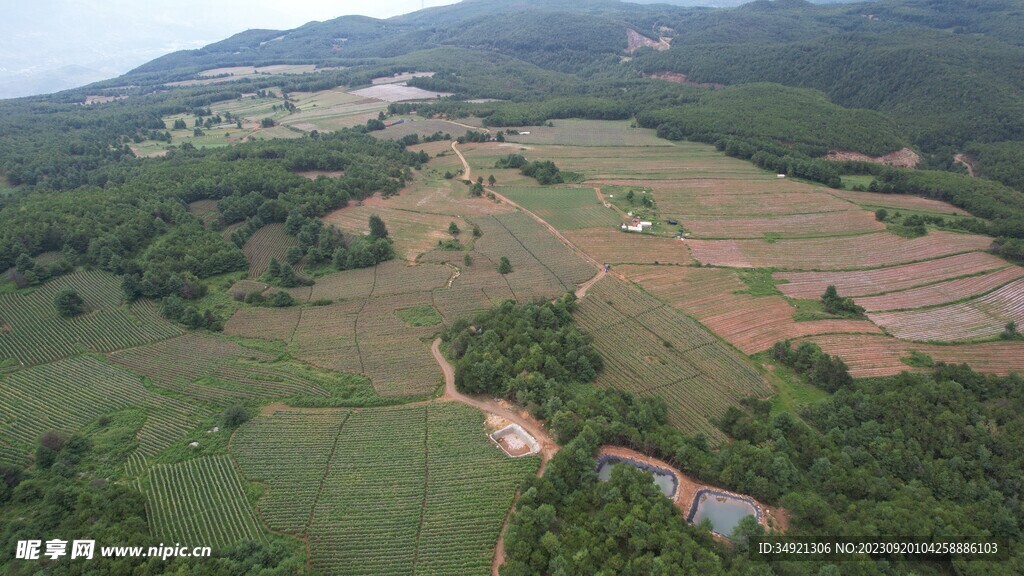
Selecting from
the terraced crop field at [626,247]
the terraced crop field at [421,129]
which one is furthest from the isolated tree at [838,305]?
the terraced crop field at [421,129]

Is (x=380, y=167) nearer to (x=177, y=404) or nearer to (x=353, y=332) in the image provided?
(x=353, y=332)

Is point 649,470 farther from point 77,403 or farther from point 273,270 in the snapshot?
point 273,270

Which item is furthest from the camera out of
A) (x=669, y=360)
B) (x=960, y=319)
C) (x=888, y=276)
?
(x=888, y=276)

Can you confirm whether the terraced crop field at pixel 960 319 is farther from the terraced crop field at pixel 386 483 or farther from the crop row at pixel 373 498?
the crop row at pixel 373 498

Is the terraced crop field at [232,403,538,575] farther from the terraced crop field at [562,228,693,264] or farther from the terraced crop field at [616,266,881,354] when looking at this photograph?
the terraced crop field at [562,228,693,264]

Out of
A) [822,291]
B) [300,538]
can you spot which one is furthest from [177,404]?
[822,291]

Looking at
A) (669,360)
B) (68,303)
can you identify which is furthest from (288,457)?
(68,303)

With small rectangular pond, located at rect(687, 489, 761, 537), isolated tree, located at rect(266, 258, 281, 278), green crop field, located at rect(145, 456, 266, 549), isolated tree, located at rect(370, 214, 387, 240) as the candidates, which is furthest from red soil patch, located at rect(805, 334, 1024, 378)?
isolated tree, located at rect(266, 258, 281, 278)
